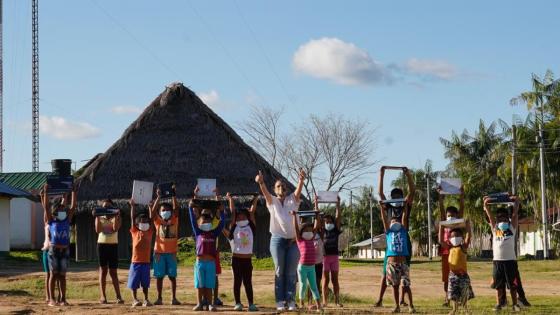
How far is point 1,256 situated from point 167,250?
835 inches

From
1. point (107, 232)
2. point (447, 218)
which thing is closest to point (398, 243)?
point (447, 218)

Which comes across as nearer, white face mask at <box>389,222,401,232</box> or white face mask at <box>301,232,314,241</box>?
white face mask at <box>389,222,401,232</box>

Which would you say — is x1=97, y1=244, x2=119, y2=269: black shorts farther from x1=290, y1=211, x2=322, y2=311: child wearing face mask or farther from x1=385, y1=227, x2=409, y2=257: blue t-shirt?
x1=385, y1=227, x2=409, y2=257: blue t-shirt

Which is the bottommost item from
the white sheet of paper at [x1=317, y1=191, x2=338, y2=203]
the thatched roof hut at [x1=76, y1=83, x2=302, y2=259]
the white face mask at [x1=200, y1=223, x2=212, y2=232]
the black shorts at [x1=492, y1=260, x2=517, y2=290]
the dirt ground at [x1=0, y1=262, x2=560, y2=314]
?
the dirt ground at [x1=0, y1=262, x2=560, y2=314]

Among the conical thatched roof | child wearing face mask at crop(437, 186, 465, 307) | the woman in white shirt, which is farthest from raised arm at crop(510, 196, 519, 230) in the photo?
A: the conical thatched roof

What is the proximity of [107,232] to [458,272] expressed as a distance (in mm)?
5746

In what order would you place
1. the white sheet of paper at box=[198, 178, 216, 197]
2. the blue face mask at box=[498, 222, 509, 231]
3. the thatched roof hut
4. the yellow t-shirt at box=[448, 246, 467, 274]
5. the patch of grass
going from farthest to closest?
the patch of grass, the thatched roof hut, the white sheet of paper at box=[198, 178, 216, 197], the blue face mask at box=[498, 222, 509, 231], the yellow t-shirt at box=[448, 246, 467, 274]

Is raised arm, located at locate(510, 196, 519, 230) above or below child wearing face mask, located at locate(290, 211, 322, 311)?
above

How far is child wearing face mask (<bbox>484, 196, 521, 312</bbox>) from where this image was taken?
1481 cm

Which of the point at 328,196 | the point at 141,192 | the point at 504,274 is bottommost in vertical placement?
the point at 504,274

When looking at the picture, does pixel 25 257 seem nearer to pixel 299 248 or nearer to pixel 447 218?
pixel 299 248

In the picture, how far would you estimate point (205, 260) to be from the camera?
14.7 metres

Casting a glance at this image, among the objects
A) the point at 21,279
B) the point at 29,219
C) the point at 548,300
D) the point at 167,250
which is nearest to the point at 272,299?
the point at 167,250

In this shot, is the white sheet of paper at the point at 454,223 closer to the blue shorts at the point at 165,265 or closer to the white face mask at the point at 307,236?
the white face mask at the point at 307,236
